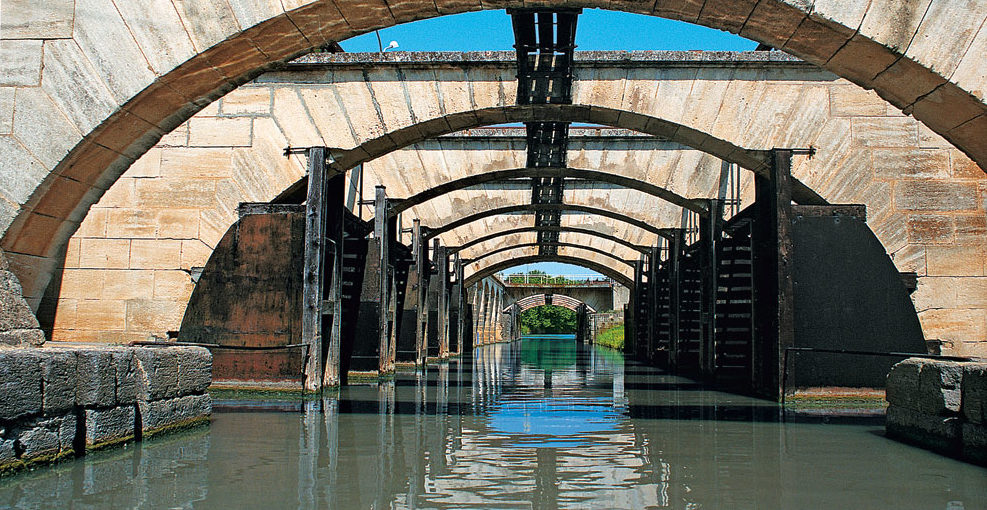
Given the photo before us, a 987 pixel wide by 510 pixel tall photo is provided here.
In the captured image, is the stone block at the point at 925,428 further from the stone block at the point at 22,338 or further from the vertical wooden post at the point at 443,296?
the vertical wooden post at the point at 443,296

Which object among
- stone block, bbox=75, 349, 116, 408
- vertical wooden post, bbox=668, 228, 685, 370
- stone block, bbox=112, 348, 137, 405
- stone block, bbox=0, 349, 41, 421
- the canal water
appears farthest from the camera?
vertical wooden post, bbox=668, 228, 685, 370

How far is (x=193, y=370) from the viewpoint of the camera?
6.68 metres

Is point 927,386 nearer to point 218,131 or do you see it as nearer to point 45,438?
point 45,438

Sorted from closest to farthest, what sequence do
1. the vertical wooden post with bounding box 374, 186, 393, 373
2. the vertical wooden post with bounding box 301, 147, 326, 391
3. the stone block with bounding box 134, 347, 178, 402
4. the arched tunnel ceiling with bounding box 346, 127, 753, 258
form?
1. the stone block with bounding box 134, 347, 178, 402
2. the vertical wooden post with bounding box 301, 147, 326, 391
3. the vertical wooden post with bounding box 374, 186, 393, 373
4. the arched tunnel ceiling with bounding box 346, 127, 753, 258

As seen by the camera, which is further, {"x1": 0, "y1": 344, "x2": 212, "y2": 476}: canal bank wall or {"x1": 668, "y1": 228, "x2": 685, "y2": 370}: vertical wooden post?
{"x1": 668, "y1": 228, "x2": 685, "y2": 370}: vertical wooden post

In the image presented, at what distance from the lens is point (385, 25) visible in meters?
6.42

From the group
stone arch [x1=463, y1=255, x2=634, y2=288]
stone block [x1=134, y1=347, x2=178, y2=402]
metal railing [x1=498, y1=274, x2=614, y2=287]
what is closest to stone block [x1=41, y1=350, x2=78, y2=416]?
stone block [x1=134, y1=347, x2=178, y2=402]

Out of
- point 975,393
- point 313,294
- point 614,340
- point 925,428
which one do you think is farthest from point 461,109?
point 614,340

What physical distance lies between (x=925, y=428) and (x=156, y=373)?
18.0 ft

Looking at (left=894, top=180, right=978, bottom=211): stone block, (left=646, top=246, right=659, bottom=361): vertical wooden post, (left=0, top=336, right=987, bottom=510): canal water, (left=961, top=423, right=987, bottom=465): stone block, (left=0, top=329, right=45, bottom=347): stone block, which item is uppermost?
(left=894, top=180, right=978, bottom=211): stone block

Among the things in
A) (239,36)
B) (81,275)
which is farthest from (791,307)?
(81,275)

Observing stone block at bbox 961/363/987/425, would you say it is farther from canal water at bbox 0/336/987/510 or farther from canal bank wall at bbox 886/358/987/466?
canal water at bbox 0/336/987/510

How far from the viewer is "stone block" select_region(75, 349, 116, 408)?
16.7 ft

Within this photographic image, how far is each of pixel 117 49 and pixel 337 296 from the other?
4975 millimetres
